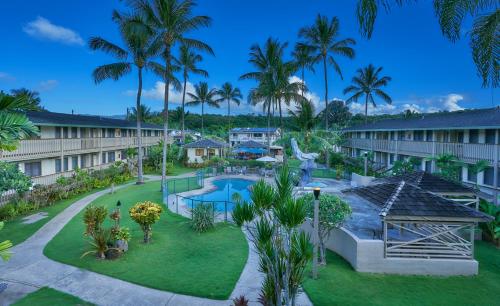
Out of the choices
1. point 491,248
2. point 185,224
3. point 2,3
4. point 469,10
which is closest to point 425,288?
point 491,248

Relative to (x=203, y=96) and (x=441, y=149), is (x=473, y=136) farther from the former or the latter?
(x=203, y=96)

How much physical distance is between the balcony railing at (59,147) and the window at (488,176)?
84.4 ft

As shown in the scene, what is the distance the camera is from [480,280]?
9.20 m

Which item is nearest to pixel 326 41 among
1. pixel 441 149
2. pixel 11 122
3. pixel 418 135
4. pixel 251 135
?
pixel 418 135

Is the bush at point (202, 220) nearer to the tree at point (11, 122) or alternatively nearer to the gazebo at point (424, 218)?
the gazebo at point (424, 218)

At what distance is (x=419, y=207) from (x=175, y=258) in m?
8.77

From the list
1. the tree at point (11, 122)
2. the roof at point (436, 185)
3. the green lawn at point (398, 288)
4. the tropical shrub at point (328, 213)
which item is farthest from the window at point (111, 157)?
the roof at point (436, 185)

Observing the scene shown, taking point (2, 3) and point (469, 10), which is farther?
point (2, 3)

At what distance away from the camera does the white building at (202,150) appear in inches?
1560

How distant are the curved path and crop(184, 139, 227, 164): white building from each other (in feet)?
94.9

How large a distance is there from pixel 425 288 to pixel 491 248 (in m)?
5.86

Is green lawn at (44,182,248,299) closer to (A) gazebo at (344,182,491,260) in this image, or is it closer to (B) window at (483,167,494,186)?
(A) gazebo at (344,182,491,260)

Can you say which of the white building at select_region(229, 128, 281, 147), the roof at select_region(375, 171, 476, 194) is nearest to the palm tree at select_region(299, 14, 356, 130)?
the roof at select_region(375, 171, 476, 194)

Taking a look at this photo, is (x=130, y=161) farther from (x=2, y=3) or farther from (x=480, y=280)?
(x=480, y=280)
